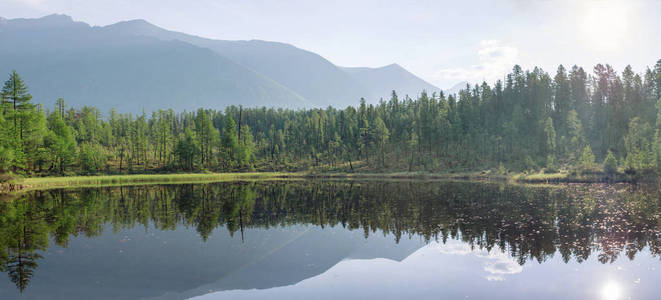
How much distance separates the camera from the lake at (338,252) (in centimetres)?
1717

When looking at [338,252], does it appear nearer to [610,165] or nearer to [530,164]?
[610,165]

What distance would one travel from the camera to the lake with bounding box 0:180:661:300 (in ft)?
56.3

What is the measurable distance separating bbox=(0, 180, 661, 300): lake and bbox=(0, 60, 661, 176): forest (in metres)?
55.7

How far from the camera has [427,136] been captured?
12369 cm

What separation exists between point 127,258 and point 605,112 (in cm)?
12220

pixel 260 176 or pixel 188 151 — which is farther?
pixel 188 151

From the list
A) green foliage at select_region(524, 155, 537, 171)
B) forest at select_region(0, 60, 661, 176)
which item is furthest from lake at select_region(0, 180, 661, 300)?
forest at select_region(0, 60, 661, 176)

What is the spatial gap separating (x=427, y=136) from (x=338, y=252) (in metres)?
105

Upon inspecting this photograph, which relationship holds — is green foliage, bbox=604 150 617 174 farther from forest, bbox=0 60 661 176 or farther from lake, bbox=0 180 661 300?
lake, bbox=0 180 661 300

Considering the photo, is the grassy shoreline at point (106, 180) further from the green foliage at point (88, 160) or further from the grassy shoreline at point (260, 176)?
the green foliage at point (88, 160)

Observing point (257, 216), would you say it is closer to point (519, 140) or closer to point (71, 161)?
point (71, 161)


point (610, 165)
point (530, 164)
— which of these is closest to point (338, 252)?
point (610, 165)

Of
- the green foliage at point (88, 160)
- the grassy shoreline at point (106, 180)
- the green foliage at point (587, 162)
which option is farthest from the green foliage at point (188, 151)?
the green foliage at point (587, 162)

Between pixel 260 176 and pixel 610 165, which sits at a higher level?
pixel 610 165
